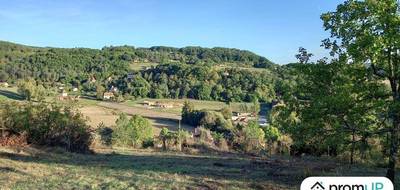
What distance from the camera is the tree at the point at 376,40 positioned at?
14062mm

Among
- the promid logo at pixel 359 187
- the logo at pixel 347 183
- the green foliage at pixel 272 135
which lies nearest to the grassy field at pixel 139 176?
the logo at pixel 347 183

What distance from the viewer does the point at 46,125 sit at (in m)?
28.3

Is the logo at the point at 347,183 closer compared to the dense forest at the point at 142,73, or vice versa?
the logo at the point at 347,183

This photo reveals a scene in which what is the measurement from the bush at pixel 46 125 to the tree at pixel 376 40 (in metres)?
18.1

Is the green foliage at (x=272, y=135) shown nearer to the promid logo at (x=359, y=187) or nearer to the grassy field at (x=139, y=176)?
the grassy field at (x=139, y=176)

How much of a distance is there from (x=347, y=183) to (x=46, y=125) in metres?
26.0

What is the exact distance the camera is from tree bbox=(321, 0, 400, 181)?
14.1m

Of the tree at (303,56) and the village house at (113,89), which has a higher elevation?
the tree at (303,56)

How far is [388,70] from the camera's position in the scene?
603 inches

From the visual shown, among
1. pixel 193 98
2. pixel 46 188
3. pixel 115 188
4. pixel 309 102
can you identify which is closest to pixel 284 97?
pixel 309 102

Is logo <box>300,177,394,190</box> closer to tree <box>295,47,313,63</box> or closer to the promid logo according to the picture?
the promid logo

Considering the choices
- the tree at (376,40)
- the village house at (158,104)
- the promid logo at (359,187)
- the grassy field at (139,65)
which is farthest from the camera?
the grassy field at (139,65)

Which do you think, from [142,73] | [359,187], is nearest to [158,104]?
[142,73]

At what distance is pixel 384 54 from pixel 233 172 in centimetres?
780
